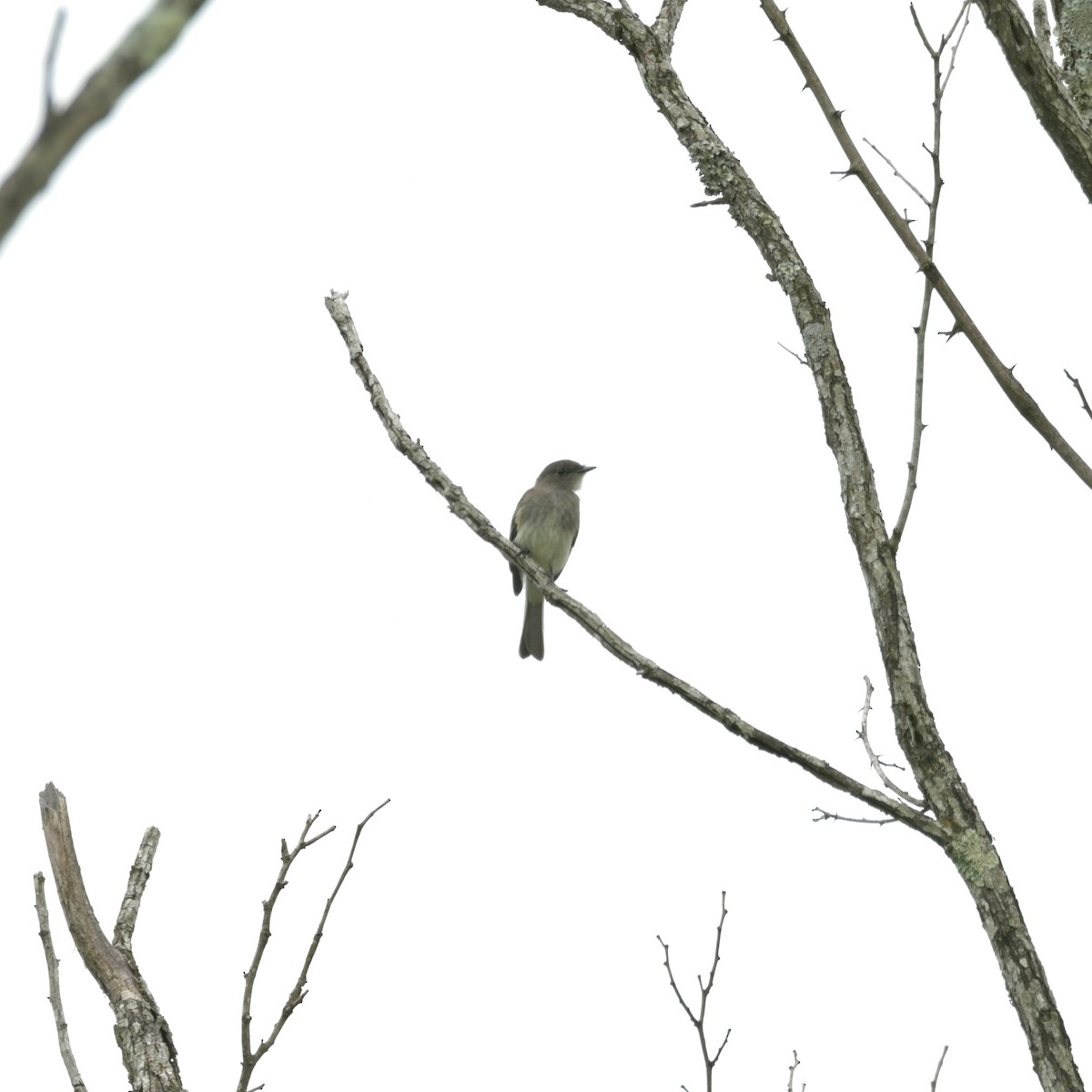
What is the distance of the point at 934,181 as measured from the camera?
3432 mm

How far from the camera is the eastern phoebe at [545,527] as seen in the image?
10.4 m

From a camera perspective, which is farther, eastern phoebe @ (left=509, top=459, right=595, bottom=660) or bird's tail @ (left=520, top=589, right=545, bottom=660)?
bird's tail @ (left=520, top=589, right=545, bottom=660)

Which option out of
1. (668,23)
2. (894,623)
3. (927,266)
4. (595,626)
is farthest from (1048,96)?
(668,23)

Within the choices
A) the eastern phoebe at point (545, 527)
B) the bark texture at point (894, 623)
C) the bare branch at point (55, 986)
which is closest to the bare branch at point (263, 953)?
the bare branch at point (55, 986)

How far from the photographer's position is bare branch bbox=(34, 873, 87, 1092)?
9.15ft

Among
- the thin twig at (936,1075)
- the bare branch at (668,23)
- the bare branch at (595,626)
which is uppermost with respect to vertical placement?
the bare branch at (668,23)

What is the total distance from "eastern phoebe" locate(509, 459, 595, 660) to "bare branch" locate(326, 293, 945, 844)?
5411mm

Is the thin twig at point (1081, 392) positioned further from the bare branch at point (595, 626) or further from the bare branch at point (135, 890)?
the bare branch at point (135, 890)

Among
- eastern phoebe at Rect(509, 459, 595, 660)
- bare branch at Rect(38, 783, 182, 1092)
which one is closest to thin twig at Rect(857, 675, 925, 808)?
bare branch at Rect(38, 783, 182, 1092)

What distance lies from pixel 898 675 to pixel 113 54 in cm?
285

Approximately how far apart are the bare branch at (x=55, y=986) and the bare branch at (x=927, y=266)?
2254mm

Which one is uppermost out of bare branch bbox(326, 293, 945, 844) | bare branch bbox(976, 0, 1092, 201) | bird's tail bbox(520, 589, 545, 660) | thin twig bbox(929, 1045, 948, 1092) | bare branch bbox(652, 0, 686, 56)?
bare branch bbox(652, 0, 686, 56)

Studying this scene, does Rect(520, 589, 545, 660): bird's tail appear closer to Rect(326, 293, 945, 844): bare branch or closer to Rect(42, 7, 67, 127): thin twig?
Rect(326, 293, 945, 844): bare branch

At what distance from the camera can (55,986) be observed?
2910 mm
